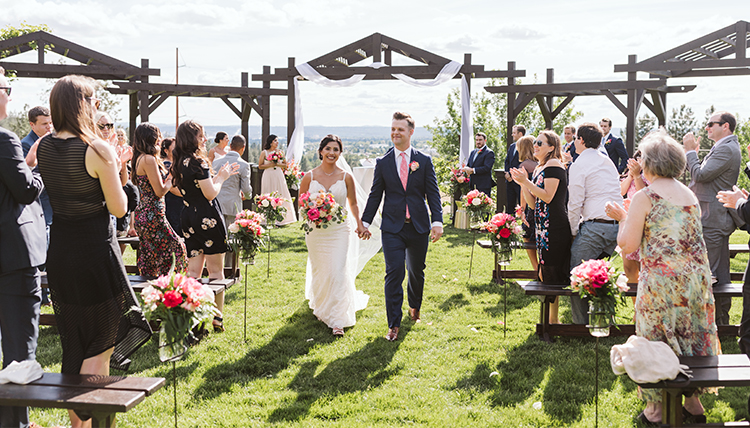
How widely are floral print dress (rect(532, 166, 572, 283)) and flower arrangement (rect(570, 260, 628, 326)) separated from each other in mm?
1758

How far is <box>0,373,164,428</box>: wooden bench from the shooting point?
2883 millimetres

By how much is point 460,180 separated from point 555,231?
6.78 m

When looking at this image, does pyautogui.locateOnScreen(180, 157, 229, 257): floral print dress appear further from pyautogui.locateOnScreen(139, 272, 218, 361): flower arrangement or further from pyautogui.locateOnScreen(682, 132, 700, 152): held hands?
pyautogui.locateOnScreen(682, 132, 700, 152): held hands

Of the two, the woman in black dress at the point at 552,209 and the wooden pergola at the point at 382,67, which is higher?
the wooden pergola at the point at 382,67

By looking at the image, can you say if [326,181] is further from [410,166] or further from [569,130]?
[569,130]

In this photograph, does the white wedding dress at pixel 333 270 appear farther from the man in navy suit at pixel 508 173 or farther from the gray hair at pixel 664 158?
the man in navy suit at pixel 508 173

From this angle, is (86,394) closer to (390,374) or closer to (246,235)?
(390,374)

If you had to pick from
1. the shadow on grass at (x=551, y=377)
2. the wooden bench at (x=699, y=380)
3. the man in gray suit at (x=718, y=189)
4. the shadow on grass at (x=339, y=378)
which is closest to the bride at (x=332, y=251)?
the shadow on grass at (x=339, y=378)

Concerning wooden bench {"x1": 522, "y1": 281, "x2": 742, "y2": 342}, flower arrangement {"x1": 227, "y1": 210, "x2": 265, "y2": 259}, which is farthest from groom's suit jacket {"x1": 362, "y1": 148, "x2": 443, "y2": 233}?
wooden bench {"x1": 522, "y1": 281, "x2": 742, "y2": 342}

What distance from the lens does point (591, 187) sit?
573 cm

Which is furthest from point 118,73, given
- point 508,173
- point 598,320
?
point 598,320

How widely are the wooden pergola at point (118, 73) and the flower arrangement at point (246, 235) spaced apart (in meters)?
9.29

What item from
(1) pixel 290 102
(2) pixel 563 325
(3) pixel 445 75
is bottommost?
(2) pixel 563 325

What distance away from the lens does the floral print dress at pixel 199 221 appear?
Result: 5811mm
